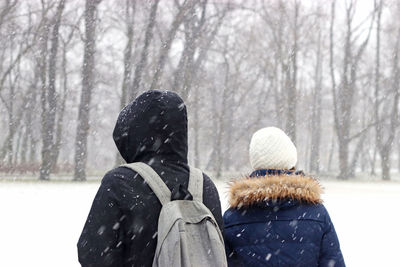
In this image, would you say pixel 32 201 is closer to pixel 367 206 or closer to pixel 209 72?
pixel 367 206

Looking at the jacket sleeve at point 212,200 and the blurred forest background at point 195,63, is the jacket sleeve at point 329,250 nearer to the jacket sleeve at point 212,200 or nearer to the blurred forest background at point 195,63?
the jacket sleeve at point 212,200

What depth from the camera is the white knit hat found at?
2.63m

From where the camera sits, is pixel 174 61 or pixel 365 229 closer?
pixel 365 229

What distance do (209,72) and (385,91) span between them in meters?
14.3

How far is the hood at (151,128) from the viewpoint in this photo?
226 cm

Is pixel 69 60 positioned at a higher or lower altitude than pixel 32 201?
higher

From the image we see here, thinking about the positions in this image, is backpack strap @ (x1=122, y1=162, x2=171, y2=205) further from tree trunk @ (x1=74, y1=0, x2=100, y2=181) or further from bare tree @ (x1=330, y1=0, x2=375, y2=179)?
bare tree @ (x1=330, y1=0, x2=375, y2=179)

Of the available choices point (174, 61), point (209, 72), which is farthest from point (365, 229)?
point (209, 72)

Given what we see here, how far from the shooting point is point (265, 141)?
2.64 metres

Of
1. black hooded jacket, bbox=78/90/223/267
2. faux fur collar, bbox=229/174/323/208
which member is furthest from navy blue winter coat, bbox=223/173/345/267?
black hooded jacket, bbox=78/90/223/267

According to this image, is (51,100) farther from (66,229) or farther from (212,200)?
(212,200)

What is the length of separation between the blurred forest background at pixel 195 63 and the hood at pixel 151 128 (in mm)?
24075

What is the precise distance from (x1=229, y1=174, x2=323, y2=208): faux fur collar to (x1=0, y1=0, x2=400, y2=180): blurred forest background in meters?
23.9

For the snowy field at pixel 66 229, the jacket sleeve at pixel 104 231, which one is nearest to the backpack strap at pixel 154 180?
the jacket sleeve at pixel 104 231
